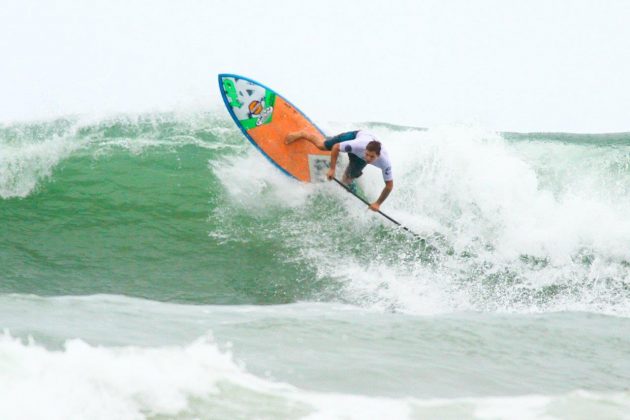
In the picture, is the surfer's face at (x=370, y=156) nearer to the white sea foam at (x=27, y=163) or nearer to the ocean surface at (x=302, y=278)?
the ocean surface at (x=302, y=278)

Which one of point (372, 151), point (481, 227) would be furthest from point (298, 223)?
point (481, 227)

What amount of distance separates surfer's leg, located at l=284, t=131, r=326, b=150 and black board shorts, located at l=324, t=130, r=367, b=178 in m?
0.15

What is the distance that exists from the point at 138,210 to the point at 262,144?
1.42 m

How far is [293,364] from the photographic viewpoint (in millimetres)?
4246

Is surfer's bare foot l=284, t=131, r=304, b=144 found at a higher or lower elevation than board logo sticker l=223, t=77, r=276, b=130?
lower

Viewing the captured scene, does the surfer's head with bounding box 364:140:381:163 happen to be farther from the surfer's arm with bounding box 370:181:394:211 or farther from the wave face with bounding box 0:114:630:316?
A: the wave face with bounding box 0:114:630:316

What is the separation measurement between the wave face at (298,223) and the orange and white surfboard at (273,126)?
188 millimetres

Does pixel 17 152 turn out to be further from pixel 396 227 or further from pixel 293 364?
pixel 293 364

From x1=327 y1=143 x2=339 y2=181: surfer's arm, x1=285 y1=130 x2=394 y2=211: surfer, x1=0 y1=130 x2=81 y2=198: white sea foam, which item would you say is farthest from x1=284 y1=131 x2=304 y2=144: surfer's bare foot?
x1=0 y1=130 x2=81 y2=198: white sea foam

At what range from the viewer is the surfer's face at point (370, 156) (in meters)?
7.33

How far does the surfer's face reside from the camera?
289 inches

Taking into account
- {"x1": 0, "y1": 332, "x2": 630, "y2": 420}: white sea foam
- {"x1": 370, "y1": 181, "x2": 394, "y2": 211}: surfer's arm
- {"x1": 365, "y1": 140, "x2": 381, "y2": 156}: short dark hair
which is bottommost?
{"x1": 0, "y1": 332, "x2": 630, "y2": 420}: white sea foam

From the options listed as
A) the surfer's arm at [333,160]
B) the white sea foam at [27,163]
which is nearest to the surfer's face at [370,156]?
the surfer's arm at [333,160]

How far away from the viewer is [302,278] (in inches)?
287
